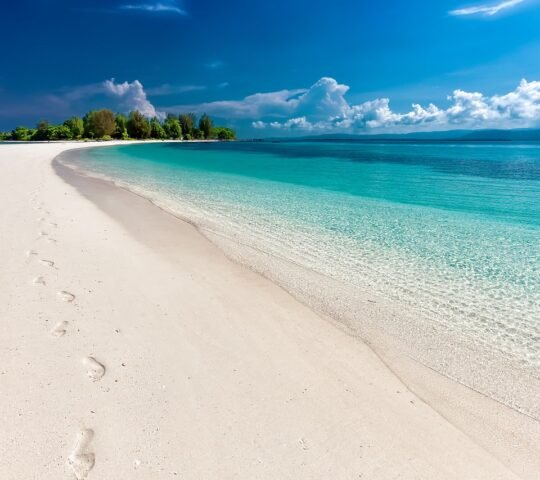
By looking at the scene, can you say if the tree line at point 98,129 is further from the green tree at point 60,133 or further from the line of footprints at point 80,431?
the line of footprints at point 80,431

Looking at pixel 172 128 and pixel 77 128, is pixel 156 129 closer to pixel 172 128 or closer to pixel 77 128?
pixel 172 128

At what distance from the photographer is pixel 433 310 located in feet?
18.7

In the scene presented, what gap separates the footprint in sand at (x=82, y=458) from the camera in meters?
2.50

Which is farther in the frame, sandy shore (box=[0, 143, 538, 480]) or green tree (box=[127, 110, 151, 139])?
green tree (box=[127, 110, 151, 139])

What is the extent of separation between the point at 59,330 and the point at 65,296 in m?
1.04

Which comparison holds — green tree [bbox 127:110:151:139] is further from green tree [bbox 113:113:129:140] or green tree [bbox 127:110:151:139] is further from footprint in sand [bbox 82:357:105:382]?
footprint in sand [bbox 82:357:105:382]

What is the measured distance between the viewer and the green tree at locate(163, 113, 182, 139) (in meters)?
184

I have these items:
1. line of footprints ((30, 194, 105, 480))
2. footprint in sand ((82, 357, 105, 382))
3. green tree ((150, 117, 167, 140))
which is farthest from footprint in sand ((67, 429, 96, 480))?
green tree ((150, 117, 167, 140))

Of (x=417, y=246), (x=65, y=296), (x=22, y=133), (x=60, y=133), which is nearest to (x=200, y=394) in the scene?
(x=65, y=296)

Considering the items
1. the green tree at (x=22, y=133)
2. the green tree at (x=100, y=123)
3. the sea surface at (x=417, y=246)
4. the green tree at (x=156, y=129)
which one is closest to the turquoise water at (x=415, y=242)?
the sea surface at (x=417, y=246)

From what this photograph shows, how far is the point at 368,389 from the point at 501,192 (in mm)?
22436

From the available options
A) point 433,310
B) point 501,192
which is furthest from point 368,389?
point 501,192

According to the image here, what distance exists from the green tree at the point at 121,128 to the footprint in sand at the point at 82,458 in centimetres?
16338

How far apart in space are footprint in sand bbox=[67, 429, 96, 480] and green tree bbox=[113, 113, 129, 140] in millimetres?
163376
